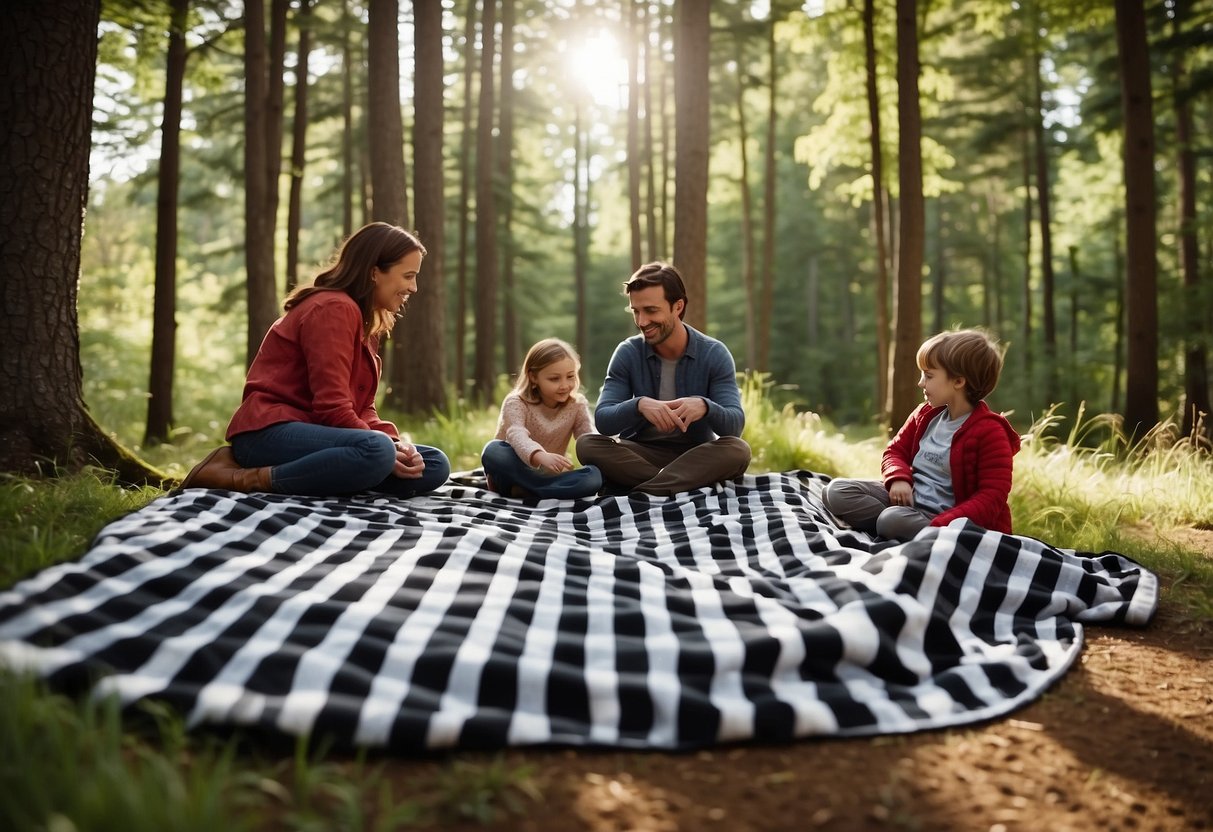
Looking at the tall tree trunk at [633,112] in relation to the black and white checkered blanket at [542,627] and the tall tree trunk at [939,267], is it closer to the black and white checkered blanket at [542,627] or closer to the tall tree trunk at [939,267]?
the tall tree trunk at [939,267]

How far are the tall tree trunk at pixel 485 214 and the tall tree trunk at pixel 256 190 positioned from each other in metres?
A: 4.14

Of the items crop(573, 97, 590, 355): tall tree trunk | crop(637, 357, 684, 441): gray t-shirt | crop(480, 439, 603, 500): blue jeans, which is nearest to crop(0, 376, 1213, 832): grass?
crop(480, 439, 603, 500): blue jeans

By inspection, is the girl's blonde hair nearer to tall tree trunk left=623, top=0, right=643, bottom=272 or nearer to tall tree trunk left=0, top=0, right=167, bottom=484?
tall tree trunk left=0, top=0, right=167, bottom=484

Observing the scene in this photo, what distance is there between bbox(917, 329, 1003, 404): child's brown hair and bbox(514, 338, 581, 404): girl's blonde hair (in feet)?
6.65

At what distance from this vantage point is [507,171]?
734 inches

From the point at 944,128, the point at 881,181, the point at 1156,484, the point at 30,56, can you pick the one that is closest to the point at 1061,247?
the point at 944,128

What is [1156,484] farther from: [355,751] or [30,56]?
[30,56]

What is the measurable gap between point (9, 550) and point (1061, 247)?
3428cm

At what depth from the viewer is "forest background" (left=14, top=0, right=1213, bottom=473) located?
8.87 metres

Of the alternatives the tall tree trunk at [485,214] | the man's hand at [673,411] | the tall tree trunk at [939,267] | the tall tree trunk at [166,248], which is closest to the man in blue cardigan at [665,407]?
the man's hand at [673,411]

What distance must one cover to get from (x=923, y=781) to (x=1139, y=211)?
28.6ft

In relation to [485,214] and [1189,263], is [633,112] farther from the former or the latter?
[1189,263]

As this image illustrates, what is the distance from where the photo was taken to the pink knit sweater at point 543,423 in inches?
202

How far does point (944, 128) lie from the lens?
19578mm
